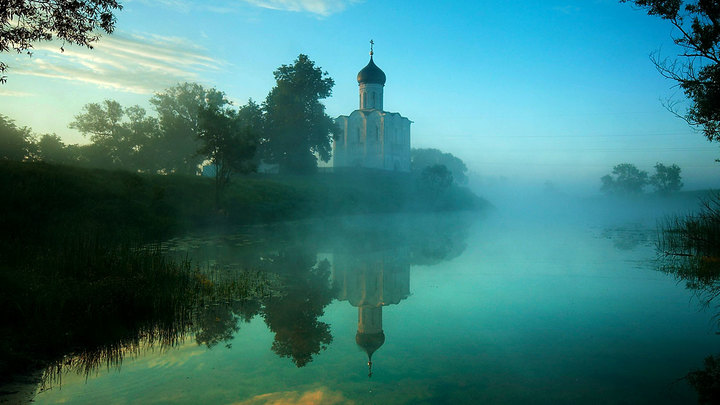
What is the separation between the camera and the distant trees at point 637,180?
96.1 m

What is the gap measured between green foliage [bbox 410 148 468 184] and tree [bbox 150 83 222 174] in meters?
54.2

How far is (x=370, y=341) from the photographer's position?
8.16m

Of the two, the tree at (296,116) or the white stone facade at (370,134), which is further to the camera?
the white stone facade at (370,134)

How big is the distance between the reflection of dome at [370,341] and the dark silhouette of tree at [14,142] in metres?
39.6

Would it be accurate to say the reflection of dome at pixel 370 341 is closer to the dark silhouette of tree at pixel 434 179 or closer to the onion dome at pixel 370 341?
the onion dome at pixel 370 341

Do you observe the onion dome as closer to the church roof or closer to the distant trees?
the church roof

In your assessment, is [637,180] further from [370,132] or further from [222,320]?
[222,320]

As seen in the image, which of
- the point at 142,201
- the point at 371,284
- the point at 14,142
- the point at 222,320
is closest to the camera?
the point at 222,320

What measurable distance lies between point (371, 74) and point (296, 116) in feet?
71.1

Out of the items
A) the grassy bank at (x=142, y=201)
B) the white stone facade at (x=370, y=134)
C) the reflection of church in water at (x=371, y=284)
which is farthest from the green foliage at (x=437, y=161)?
the reflection of church in water at (x=371, y=284)

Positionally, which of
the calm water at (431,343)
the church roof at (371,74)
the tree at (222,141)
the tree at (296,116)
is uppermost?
the church roof at (371,74)

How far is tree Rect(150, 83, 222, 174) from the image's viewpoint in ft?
162

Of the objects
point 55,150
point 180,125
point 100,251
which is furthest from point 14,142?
point 100,251

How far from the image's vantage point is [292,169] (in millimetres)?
52812
